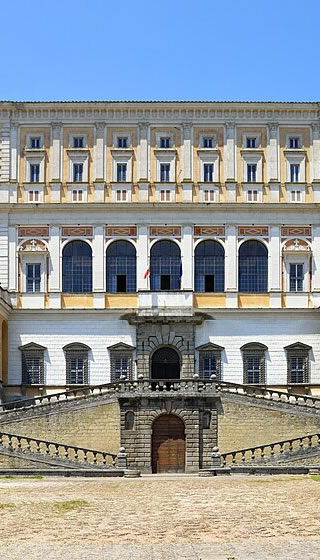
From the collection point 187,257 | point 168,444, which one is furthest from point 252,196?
point 168,444

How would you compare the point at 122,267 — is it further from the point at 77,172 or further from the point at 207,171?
the point at 207,171

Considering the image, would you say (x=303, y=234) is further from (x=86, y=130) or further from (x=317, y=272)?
(x=86, y=130)

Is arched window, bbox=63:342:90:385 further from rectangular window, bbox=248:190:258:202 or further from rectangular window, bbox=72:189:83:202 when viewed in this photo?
rectangular window, bbox=248:190:258:202

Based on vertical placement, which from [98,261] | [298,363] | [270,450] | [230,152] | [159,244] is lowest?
[270,450]

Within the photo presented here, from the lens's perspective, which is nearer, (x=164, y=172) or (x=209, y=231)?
(x=209, y=231)

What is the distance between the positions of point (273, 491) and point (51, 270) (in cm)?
2661

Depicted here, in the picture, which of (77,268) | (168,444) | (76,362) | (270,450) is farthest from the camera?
(77,268)

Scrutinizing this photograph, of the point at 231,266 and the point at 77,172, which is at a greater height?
the point at 77,172

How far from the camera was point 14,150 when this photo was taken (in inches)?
2327

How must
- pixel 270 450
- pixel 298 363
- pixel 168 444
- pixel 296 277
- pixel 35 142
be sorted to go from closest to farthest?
pixel 270 450
pixel 168 444
pixel 298 363
pixel 296 277
pixel 35 142

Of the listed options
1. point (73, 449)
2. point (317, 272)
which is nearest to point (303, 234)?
point (317, 272)

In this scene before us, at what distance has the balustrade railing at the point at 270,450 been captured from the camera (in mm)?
47438

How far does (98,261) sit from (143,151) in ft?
22.1

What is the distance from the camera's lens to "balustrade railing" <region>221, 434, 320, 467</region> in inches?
1868
